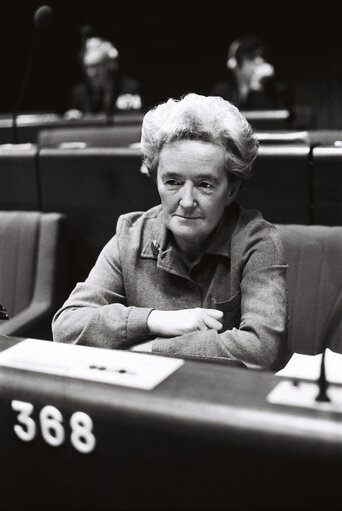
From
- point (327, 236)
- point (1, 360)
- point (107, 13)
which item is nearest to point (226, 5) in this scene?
point (107, 13)

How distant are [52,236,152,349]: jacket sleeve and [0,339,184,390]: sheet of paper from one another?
47 cm

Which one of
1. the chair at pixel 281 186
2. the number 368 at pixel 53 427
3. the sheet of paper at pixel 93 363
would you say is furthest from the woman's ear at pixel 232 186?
the number 368 at pixel 53 427

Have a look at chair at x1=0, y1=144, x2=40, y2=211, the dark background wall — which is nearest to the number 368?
chair at x1=0, y1=144, x2=40, y2=211

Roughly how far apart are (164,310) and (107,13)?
24.0 feet

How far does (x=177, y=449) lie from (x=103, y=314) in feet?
2.43

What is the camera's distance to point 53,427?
724 millimetres

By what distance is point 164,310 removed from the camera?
1443mm

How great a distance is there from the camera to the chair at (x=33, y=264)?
2.19m

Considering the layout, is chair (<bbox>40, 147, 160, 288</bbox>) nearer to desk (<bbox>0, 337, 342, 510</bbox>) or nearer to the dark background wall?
desk (<bbox>0, 337, 342, 510</bbox>)

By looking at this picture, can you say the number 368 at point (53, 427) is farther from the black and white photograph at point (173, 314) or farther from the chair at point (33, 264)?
the chair at point (33, 264)

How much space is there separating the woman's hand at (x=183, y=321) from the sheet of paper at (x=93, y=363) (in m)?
0.46

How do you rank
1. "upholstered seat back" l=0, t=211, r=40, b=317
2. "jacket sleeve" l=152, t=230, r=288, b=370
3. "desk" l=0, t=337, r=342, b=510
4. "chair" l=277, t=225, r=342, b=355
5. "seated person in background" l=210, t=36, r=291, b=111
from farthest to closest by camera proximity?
"seated person in background" l=210, t=36, r=291, b=111, "upholstered seat back" l=0, t=211, r=40, b=317, "chair" l=277, t=225, r=342, b=355, "jacket sleeve" l=152, t=230, r=288, b=370, "desk" l=0, t=337, r=342, b=510

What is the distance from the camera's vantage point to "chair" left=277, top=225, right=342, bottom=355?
1.76 meters

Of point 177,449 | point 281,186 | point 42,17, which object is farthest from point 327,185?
point 177,449
